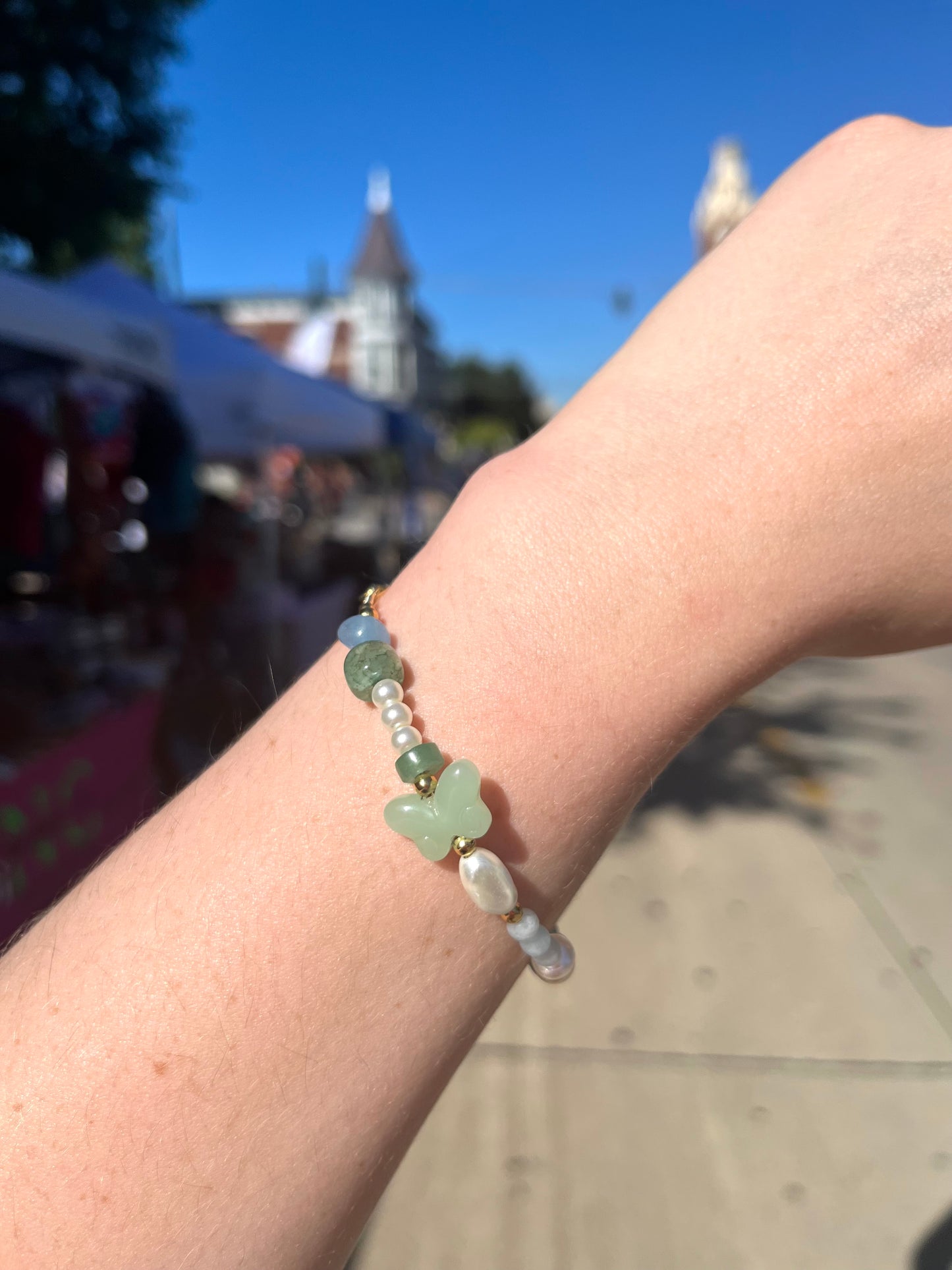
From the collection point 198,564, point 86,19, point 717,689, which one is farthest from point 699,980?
point 86,19

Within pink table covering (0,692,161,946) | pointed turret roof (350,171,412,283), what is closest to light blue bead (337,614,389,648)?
pink table covering (0,692,161,946)

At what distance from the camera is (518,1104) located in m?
2.69

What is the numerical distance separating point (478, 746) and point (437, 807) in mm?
61

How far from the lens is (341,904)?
0.56 meters

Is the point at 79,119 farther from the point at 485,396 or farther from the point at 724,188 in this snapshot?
the point at 485,396

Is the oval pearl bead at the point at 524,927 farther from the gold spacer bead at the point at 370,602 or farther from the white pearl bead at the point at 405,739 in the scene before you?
the gold spacer bead at the point at 370,602

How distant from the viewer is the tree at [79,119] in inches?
327

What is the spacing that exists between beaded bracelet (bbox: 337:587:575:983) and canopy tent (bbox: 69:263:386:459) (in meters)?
6.05

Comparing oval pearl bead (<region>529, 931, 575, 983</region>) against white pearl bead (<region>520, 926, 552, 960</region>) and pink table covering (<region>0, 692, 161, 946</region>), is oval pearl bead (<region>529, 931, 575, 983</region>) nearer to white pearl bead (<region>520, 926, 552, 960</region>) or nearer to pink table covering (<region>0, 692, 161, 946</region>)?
white pearl bead (<region>520, 926, 552, 960</region>)

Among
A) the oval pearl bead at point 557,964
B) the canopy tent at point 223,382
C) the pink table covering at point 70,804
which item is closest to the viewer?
the oval pearl bead at point 557,964

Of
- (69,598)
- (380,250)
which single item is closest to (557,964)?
(69,598)

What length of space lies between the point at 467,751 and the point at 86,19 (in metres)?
10.9

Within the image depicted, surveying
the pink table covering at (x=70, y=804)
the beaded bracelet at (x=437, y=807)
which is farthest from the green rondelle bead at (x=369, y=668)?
the pink table covering at (x=70, y=804)

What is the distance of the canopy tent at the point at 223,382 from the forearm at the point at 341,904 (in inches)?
238
